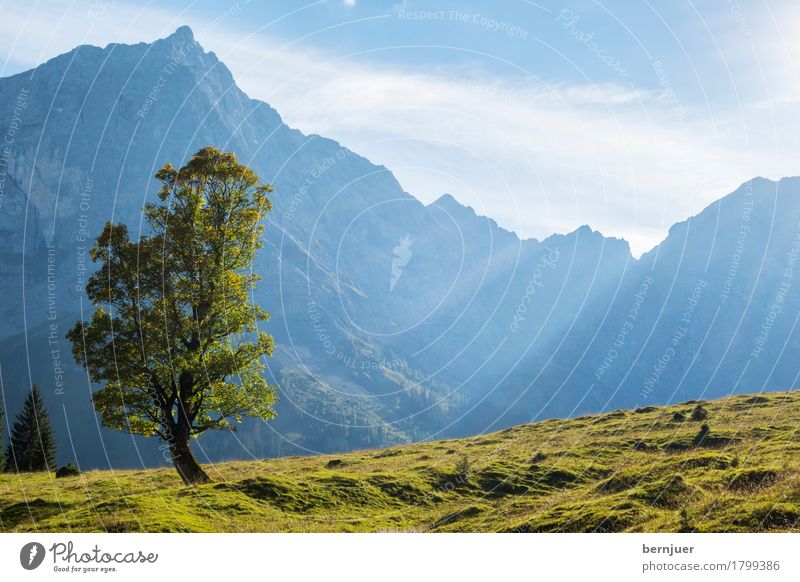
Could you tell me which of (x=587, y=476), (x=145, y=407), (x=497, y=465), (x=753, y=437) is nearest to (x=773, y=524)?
(x=587, y=476)

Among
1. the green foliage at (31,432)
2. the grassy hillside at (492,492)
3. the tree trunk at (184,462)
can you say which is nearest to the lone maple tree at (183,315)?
the tree trunk at (184,462)

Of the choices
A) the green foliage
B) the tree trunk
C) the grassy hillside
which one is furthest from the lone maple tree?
the green foliage

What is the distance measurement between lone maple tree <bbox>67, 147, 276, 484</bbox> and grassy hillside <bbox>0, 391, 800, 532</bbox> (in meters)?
4.23

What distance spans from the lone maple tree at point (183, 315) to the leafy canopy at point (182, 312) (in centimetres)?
6

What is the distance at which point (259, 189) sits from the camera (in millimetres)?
38344

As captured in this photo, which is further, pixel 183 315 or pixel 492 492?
pixel 492 492

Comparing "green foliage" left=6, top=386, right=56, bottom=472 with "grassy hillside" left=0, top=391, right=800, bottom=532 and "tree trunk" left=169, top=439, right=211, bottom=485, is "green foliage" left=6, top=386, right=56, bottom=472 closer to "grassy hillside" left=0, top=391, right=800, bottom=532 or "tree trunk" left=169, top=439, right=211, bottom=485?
"grassy hillside" left=0, top=391, right=800, bottom=532

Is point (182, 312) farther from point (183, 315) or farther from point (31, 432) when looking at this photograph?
point (31, 432)

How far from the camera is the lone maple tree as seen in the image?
3388 centimetres

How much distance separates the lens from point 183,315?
3528 cm

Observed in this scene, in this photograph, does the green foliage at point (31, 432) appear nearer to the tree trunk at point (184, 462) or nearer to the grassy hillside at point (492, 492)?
the grassy hillside at point (492, 492)

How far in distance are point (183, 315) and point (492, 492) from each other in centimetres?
2114

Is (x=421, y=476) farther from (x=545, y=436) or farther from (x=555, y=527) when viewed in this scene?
(x=545, y=436)

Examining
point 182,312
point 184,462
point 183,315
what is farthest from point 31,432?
point 183,315
